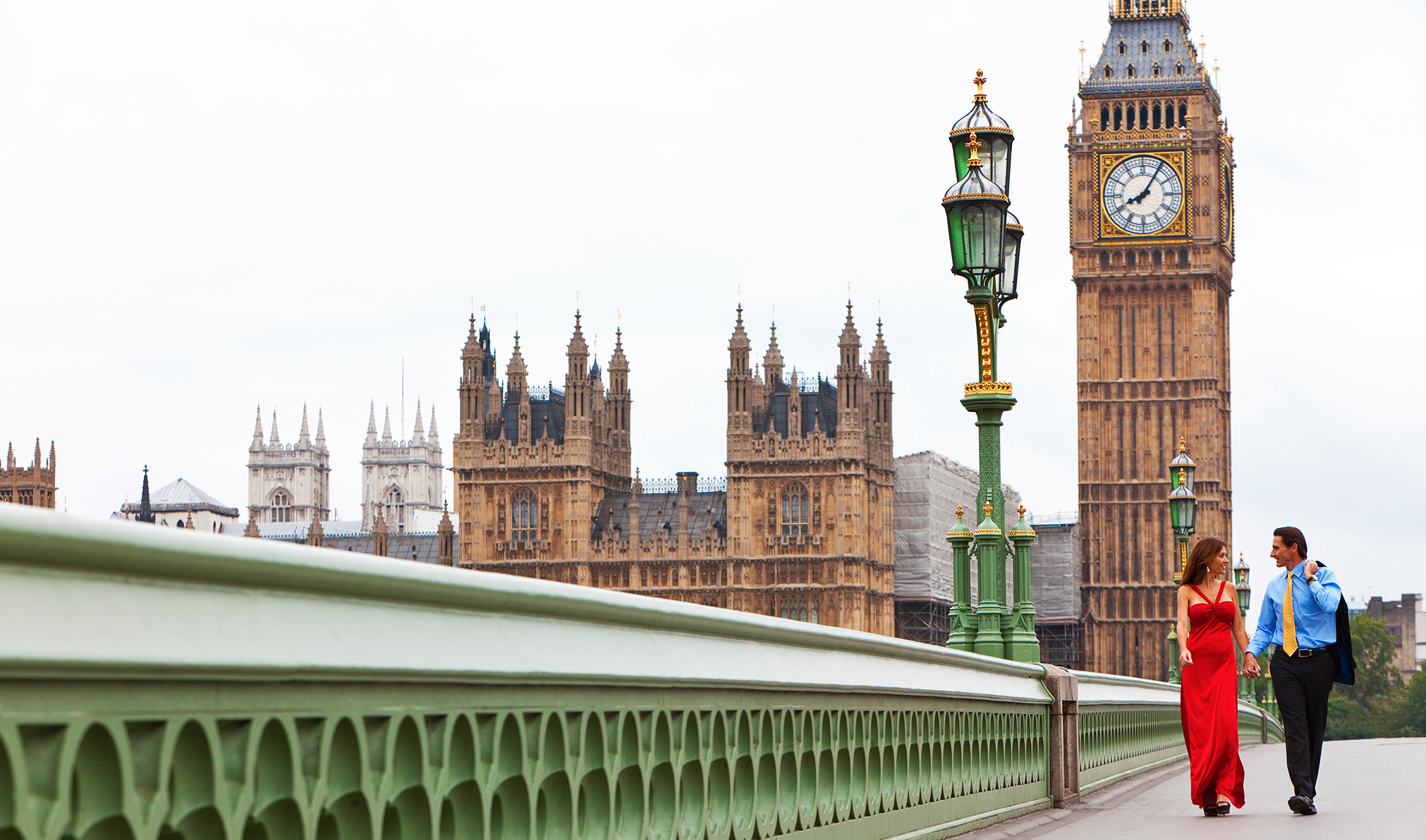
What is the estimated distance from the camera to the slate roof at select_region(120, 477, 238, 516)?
126062 millimetres

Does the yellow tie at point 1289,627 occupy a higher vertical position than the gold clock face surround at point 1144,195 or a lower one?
lower

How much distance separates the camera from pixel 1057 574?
86562 millimetres

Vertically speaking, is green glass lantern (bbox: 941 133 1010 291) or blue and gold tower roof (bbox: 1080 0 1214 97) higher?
blue and gold tower roof (bbox: 1080 0 1214 97)

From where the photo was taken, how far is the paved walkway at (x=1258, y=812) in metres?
8.84

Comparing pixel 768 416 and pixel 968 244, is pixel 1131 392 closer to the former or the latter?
pixel 768 416

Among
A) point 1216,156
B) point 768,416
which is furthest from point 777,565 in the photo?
point 1216,156

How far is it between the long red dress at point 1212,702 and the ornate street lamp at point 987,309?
2.02 metres

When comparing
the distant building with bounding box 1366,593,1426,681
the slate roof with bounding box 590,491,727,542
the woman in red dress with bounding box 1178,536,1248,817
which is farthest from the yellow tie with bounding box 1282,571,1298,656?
the distant building with bounding box 1366,593,1426,681

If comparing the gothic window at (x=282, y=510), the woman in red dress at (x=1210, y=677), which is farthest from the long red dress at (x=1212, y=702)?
the gothic window at (x=282, y=510)

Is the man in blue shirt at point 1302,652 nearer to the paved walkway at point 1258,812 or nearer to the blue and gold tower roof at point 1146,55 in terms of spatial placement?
the paved walkway at point 1258,812

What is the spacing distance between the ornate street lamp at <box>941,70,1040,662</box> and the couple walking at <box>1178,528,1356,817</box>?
1973 millimetres

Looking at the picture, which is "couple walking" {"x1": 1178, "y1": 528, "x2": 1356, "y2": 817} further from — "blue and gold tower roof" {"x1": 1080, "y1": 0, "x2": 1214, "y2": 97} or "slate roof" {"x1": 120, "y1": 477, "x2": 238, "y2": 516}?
"slate roof" {"x1": 120, "y1": 477, "x2": 238, "y2": 516}

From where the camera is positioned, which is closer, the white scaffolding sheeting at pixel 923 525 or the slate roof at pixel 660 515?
the slate roof at pixel 660 515

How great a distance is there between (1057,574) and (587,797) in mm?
83938
